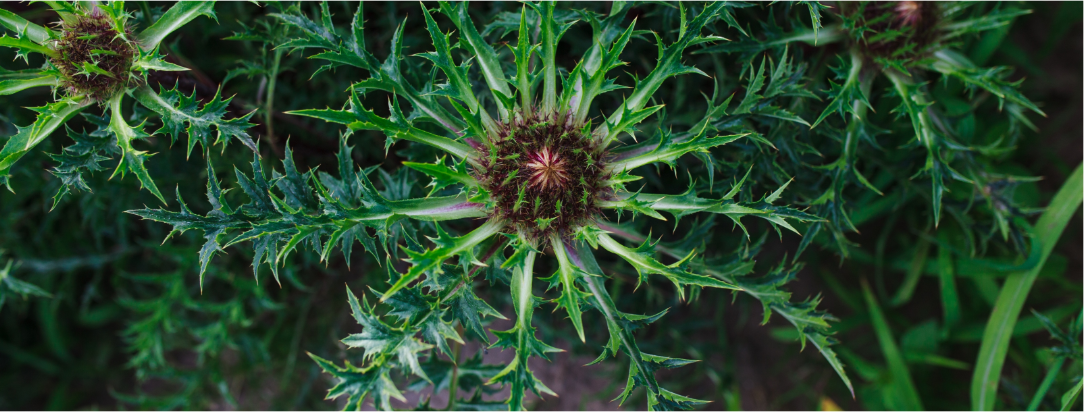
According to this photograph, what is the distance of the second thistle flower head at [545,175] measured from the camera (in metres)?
1.49

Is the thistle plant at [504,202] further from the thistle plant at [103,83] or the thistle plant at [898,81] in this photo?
the thistle plant at [898,81]

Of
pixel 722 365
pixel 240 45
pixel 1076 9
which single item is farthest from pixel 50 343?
pixel 1076 9

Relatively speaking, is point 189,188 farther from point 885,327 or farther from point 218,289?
point 885,327

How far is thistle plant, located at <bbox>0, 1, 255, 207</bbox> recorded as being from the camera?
1473 mm

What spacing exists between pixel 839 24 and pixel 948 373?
6.82 feet

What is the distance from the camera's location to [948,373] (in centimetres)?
302

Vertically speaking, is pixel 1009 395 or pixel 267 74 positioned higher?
pixel 267 74

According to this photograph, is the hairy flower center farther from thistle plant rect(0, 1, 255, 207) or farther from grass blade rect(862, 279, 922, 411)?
grass blade rect(862, 279, 922, 411)

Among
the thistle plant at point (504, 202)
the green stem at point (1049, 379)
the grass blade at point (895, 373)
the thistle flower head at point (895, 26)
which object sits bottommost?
the grass blade at point (895, 373)

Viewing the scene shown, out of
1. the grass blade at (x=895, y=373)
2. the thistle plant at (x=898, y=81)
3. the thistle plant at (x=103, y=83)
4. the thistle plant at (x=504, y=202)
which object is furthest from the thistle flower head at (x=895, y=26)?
the thistle plant at (x=103, y=83)

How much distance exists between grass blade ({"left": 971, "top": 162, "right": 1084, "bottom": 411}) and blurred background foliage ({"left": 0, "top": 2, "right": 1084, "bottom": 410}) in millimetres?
132

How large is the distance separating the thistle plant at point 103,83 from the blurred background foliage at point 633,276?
0.27m

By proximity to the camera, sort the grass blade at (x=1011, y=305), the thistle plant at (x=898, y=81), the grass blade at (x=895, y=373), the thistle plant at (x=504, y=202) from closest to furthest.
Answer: the thistle plant at (x=504, y=202), the thistle plant at (x=898, y=81), the grass blade at (x=1011, y=305), the grass blade at (x=895, y=373)

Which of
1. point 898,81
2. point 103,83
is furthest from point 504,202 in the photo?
point 898,81
